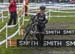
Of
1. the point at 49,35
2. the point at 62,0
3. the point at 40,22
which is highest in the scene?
the point at 40,22

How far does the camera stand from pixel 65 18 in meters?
31.3

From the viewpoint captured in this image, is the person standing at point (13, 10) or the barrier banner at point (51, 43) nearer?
the barrier banner at point (51, 43)

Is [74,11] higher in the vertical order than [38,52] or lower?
lower

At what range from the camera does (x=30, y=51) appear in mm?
13422

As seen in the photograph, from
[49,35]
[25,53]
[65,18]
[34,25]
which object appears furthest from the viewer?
[65,18]

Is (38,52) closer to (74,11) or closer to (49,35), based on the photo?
(49,35)

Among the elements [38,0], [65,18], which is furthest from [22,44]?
[38,0]

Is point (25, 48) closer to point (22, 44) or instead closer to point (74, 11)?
point (22, 44)

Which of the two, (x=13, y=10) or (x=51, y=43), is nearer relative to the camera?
(x=51, y=43)

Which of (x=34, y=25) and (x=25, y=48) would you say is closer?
(x=25, y=48)

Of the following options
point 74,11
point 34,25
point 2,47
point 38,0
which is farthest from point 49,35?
point 38,0

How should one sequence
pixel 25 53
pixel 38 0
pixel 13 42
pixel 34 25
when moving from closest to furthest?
1. pixel 25 53
2. pixel 13 42
3. pixel 34 25
4. pixel 38 0

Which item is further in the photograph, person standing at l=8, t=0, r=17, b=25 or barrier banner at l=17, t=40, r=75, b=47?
person standing at l=8, t=0, r=17, b=25

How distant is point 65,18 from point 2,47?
17.6m
